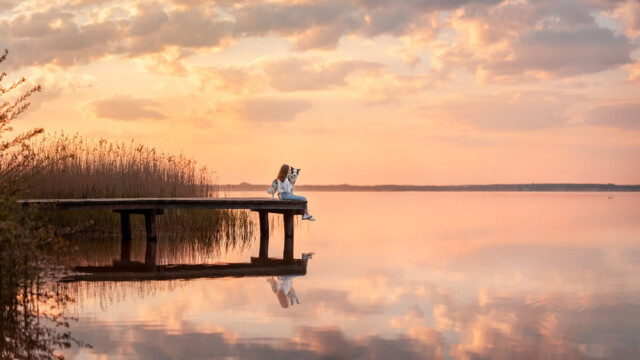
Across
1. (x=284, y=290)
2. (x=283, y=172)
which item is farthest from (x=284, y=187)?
(x=284, y=290)

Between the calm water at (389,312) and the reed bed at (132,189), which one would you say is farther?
the reed bed at (132,189)

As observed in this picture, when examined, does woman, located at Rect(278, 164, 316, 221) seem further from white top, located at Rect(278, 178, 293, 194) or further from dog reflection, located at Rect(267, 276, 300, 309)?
dog reflection, located at Rect(267, 276, 300, 309)

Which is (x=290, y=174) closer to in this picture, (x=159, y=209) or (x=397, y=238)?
(x=159, y=209)

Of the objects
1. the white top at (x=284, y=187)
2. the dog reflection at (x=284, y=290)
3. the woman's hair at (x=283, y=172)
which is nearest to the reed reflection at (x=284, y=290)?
the dog reflection at (x=284, y=290)

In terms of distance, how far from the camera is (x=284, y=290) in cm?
1005

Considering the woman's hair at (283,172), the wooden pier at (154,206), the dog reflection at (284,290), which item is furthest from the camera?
the woman's hair at (283,172)

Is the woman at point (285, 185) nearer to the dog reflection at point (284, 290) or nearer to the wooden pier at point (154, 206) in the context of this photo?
the wooden pier at point (154, 206)

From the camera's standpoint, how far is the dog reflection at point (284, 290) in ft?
29.7

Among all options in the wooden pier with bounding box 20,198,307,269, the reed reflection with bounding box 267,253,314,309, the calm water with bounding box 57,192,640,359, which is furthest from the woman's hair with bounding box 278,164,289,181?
the reed reflection with bounding box 267,253,314,309

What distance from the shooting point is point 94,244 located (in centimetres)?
1563

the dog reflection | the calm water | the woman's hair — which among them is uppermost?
the woman's hair

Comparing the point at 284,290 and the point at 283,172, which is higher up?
the point at 283,172

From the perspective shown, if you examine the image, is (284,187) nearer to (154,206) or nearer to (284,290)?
(154,206)

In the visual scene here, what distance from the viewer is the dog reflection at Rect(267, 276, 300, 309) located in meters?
9.05
